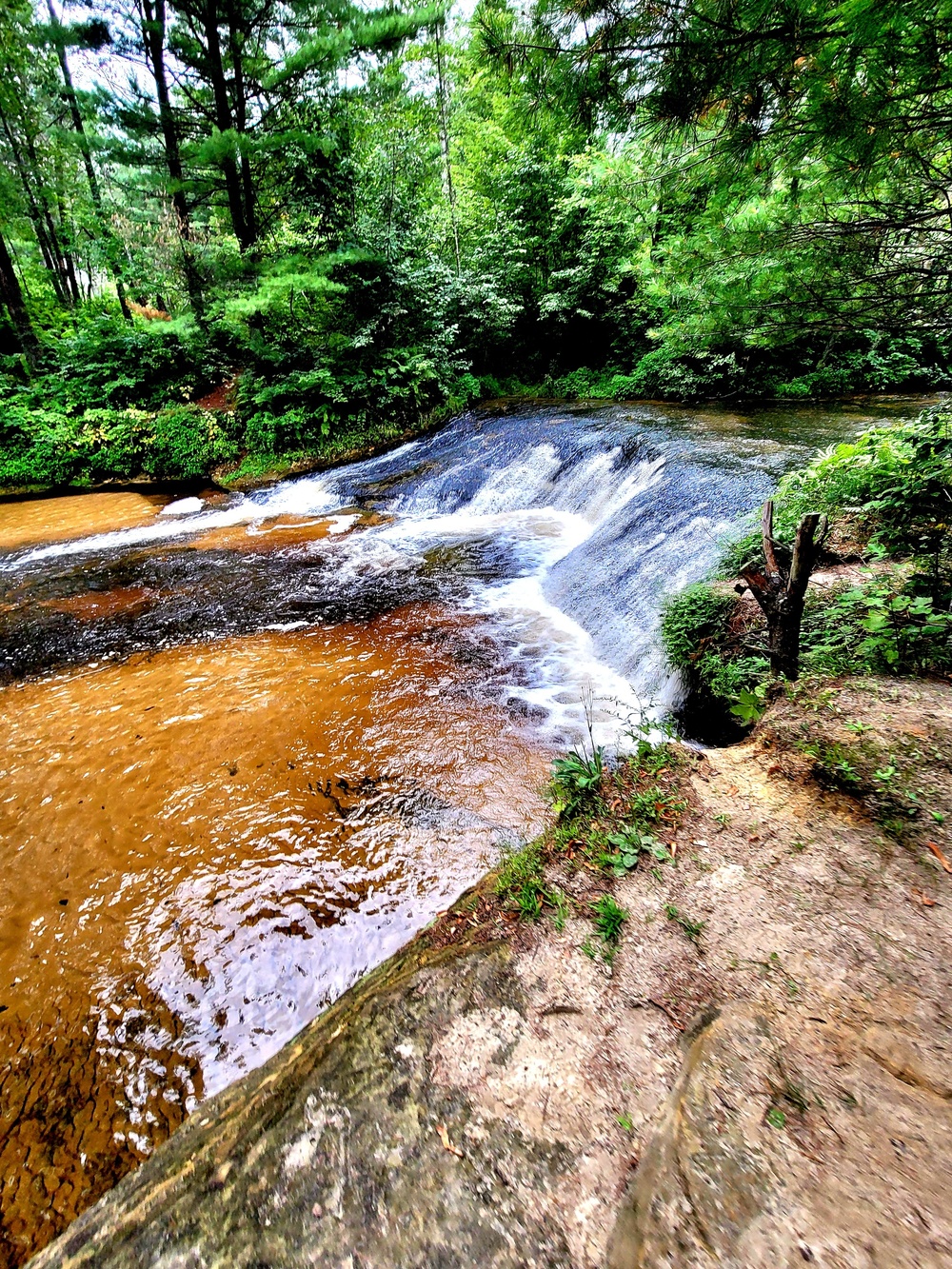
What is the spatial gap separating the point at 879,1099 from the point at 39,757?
17.6ft

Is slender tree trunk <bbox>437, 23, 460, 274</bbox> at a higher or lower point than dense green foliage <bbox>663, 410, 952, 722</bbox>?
higher

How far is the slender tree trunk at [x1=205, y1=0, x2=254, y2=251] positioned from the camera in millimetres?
11250

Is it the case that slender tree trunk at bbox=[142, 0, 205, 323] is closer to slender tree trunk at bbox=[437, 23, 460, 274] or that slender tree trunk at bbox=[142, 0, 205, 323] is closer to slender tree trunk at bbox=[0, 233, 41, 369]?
slender tree trunk at bbox=[0, 233, 41, 369]

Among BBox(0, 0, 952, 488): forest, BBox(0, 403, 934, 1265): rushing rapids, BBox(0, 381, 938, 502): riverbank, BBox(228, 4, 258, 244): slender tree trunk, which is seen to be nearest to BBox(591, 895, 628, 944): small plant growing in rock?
BBox(0, 403, 934, 1265): rushing rapids

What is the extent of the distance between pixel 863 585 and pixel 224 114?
53.9 ft

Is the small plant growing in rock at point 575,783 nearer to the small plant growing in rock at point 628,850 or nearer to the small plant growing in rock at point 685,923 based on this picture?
the small plant growing in rock at point 628,850

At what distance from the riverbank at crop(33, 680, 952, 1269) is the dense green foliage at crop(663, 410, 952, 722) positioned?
89cm

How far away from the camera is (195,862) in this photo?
3.32 metres

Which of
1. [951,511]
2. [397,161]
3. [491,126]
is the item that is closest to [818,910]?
[951,511]

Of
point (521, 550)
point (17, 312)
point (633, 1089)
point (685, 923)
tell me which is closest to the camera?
point (633, 1089)

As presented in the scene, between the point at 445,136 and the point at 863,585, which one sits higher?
the point at 445,136

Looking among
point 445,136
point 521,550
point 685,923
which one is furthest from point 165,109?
point 685,923

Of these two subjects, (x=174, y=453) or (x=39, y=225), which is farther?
(x=39, y=225)

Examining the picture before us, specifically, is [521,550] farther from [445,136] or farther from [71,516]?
[445,136]
